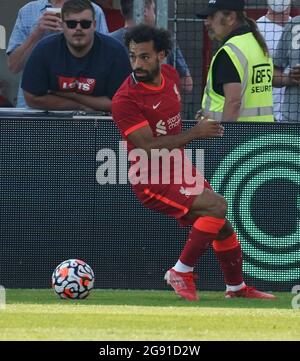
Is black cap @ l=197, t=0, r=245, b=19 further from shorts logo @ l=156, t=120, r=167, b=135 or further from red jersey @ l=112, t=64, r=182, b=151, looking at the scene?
shorts logo @ l=156, t=120, r=167, b=135

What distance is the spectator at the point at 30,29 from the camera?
43.9ft

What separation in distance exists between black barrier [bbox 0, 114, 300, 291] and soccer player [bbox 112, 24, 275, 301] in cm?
70

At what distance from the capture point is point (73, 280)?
1106 cm

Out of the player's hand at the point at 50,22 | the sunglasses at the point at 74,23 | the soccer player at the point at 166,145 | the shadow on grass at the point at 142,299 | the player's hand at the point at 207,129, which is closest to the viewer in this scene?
the shadow on grass at the point at 142,299

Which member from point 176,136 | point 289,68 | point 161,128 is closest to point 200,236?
point 176,136

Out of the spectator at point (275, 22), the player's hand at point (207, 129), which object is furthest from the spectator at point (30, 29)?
the player's hand at point (207, 129)

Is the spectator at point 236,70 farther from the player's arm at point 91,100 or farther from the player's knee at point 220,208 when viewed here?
the player's knee at point 220,208

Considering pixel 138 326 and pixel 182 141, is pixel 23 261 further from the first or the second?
pixel 138 326

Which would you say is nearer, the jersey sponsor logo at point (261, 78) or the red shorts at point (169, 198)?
the red shorts at point (169, 198)

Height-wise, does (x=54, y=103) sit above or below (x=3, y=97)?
above

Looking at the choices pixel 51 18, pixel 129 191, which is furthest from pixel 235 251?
pixel 51 18

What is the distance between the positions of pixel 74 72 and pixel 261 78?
1728mm

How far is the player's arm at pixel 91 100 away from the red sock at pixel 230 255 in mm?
1965

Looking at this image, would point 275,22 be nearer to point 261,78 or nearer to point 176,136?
point 261,78
